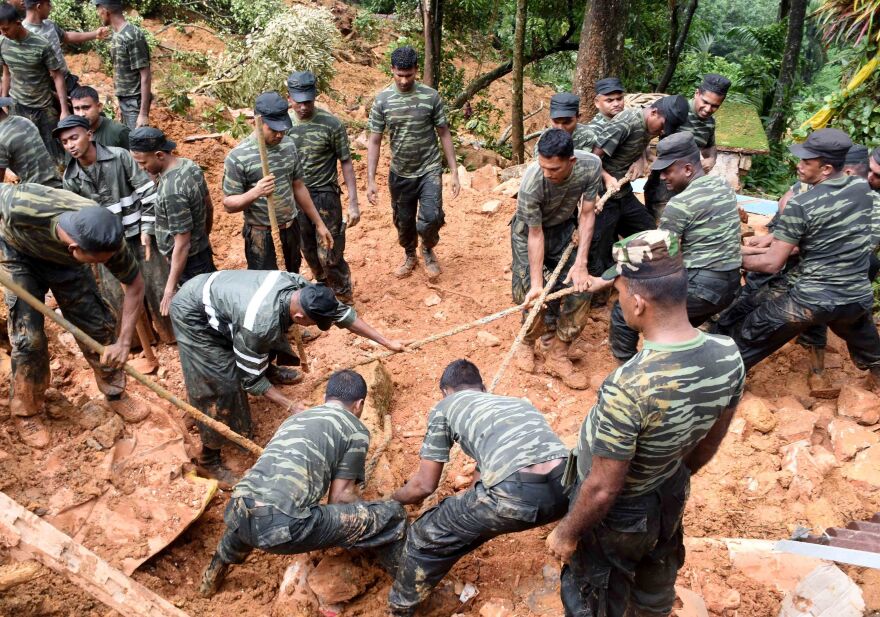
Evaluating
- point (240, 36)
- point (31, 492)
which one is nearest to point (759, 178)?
point (240, 36)

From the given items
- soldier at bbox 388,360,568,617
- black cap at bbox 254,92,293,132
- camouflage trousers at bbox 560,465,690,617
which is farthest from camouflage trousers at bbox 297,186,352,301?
camouflage trousers at bbox 560,465,690,617

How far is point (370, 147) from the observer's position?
21.6ft

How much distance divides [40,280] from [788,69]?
11.8m

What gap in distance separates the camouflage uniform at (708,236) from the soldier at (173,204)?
3500mm

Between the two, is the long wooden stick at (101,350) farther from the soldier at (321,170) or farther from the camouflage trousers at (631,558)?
the soldier at (321,170)

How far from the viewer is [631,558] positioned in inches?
119

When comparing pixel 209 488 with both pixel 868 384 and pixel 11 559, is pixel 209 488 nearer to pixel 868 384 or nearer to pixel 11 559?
pixel 11 559

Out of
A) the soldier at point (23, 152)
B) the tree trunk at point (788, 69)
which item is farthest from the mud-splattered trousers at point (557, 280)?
the tree trunk at point (788, 69)

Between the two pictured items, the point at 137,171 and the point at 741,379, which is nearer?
the point at 741,379

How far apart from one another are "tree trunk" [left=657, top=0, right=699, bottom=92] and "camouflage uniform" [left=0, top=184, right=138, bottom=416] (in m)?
10.6

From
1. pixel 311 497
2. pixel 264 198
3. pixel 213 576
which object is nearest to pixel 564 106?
pixel 264 198

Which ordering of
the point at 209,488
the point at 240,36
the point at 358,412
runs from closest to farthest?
1. the point at 358,412
2. the point at 209,488
3. the point at 240,36

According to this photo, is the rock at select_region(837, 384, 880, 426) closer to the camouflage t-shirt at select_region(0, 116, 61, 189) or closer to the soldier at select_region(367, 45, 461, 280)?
the soldier at select_region(367, 45, 461, 280)

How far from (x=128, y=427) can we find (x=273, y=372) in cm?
120
